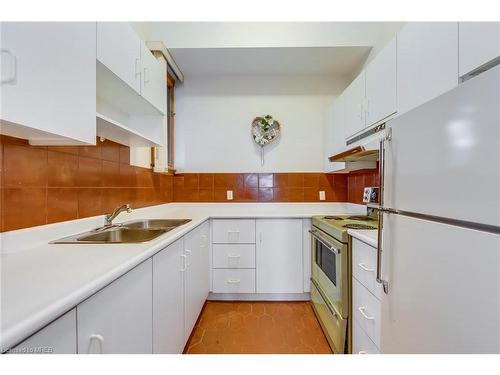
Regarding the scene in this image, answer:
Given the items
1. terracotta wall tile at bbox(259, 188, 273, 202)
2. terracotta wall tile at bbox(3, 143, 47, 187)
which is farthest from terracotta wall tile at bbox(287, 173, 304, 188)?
terracotta wall tile at bbox(3, 143, 47, 187)

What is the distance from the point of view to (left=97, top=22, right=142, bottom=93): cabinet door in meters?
1.12

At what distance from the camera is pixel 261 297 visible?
91.2 inches

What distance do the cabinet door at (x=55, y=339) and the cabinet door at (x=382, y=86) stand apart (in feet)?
5.80

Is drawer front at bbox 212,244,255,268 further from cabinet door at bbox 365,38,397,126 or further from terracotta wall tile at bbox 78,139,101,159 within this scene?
cabinet door at bbox 365,38,397,126

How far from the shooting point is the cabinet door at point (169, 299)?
3.51ft

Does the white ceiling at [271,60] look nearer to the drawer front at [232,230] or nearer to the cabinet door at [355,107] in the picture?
the cabinet door at [355,107]

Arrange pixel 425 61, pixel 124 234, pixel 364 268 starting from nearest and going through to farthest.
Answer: pixel 425 61 < pixel 364 268 < pixel 124 234


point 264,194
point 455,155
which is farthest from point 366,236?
point 264,194

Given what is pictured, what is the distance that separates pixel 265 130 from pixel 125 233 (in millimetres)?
1836

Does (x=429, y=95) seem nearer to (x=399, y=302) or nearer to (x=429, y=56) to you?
(x=429, y=56)

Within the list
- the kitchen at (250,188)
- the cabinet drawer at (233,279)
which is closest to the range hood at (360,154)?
the kitchen at (250,188)

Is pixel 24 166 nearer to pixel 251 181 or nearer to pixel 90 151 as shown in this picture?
pixel 90 151

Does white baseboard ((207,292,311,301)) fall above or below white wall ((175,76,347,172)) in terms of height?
below

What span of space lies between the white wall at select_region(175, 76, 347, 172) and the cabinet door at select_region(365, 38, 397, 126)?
42.0 inches
